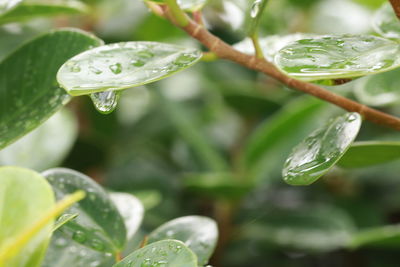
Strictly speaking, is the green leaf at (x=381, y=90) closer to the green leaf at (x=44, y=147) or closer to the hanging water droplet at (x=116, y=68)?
the hanging water droplet at (x=116, y=68)

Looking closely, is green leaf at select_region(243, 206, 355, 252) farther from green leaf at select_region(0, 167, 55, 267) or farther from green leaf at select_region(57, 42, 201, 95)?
green leaf at select_region(0, 167, 55, 267)

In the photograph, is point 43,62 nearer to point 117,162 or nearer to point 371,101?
point 371,101

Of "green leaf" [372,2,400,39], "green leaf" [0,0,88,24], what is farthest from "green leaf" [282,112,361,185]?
Result: "green leaf" [0,0,88,24]

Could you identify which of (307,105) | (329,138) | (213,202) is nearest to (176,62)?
(329,138)

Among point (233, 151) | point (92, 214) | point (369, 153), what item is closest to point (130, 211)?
point (92, 214)

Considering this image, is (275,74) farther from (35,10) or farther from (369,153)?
(35,10)

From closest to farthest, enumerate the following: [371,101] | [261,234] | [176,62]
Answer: [176,62]
[371,101]
[261,234]

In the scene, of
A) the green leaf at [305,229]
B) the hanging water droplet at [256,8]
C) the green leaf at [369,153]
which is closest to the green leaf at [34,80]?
the hanging water droplet at [256,8]

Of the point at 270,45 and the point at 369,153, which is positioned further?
the point at 270,45
